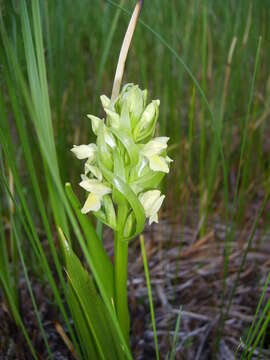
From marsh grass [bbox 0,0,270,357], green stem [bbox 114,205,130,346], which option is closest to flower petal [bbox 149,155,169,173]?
green stem [bbox 114,205,130,346]

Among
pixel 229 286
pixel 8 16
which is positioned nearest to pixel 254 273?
pixel 229 286

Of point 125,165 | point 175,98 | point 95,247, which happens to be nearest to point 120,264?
point 95,247

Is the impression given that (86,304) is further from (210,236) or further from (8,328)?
(210,236)

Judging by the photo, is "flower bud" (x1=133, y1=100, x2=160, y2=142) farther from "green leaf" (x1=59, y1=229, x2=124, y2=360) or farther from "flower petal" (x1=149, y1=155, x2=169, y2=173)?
"green leaf" (x1=59, y1=229, x2=124, y2=360)

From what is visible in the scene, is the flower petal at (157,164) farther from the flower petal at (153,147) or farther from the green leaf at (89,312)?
the green leaf at (89,312)

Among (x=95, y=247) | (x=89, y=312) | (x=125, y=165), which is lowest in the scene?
(x=89, y=312)

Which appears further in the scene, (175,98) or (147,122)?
(175,98)

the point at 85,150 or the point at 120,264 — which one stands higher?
the point at 85,150

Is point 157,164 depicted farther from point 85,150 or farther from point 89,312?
point 89,312
